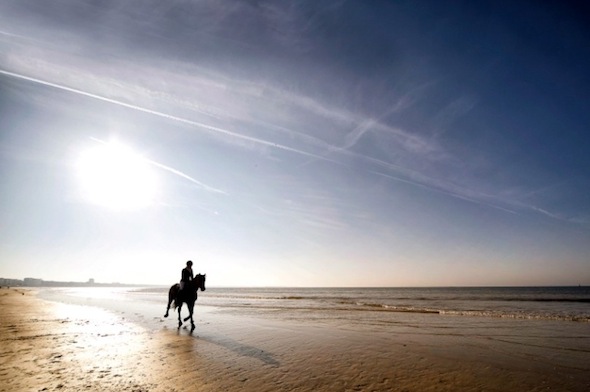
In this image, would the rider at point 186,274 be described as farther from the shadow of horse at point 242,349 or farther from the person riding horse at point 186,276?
the shadow of horse at point 242,349

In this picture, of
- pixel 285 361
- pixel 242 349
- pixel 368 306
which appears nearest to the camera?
pixel 285 361

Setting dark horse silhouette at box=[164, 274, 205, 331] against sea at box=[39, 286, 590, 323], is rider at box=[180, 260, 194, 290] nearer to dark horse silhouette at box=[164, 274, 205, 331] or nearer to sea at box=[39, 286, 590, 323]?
dark horse silhouette at box=[164, 274, 205, 331]

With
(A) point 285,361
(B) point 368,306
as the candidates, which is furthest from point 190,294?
(B) point 368,306

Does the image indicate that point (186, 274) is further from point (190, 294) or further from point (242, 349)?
point (242, 349)

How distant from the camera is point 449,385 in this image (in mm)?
6590

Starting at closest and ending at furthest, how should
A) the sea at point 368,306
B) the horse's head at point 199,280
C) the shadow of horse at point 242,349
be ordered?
the shadow of horse at point 242,349
the horse's head at point 199,280
the sea at point 368,306

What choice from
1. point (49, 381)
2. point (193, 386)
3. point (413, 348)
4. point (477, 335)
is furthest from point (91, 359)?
point (477, 335)

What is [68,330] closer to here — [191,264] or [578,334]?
[191,264]

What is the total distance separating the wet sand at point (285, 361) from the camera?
6512 millimetres

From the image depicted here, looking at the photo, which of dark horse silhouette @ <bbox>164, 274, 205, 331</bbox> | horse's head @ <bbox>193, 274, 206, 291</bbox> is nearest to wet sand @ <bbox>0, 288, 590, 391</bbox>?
dark horse silhouette @ <bbox>164, 274, 205, 331</bbox>

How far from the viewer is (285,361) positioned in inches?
337

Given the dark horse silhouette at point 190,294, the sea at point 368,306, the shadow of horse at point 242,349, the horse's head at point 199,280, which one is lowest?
the sea at point 368,306

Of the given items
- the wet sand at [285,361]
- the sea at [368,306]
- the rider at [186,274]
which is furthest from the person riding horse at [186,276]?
the sea at [368,306]

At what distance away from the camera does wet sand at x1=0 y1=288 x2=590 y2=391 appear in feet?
21.4
